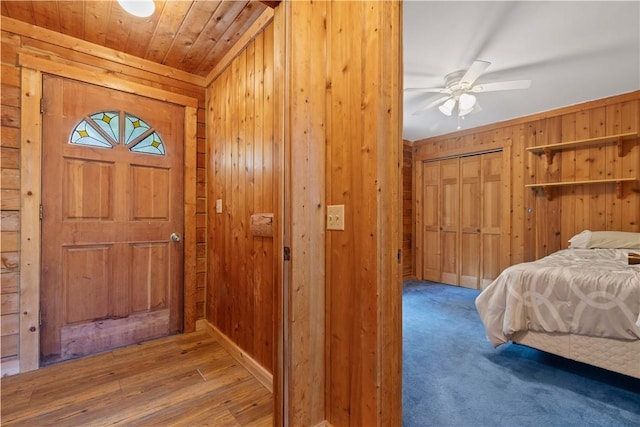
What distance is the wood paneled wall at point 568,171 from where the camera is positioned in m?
3.29

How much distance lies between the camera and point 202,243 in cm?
279

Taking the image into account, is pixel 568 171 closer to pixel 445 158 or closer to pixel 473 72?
pixel 445 158

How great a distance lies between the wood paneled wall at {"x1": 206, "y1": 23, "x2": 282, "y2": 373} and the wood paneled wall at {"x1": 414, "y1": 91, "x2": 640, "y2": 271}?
3.73 meters

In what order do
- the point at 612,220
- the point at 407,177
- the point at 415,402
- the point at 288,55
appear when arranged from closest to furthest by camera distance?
the point at 288,55, the point at 415,402, the point at 612,220, the point at 407,177

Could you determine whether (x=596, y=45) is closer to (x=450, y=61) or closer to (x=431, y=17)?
(x=450, y=61)

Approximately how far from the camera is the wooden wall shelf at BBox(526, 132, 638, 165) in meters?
3.23

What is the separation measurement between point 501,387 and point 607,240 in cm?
226

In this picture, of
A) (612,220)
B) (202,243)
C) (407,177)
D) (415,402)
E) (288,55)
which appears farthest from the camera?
(407,177)

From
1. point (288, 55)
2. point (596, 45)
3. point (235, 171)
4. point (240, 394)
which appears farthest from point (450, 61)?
point (240, 394)

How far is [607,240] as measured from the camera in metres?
3.05

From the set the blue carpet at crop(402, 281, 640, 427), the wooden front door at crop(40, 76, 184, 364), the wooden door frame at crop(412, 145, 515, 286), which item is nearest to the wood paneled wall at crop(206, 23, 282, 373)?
the wooden front door at crop(40, 76, 184, 364)

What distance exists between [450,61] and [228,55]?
1.86 meters

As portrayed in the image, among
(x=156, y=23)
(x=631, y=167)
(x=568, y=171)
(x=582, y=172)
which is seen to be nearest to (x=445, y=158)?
(x=568, y=171)

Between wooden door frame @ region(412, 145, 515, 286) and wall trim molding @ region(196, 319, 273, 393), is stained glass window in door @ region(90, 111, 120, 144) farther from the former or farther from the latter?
wooden door frame @ region(412, 145, 515, 286)
